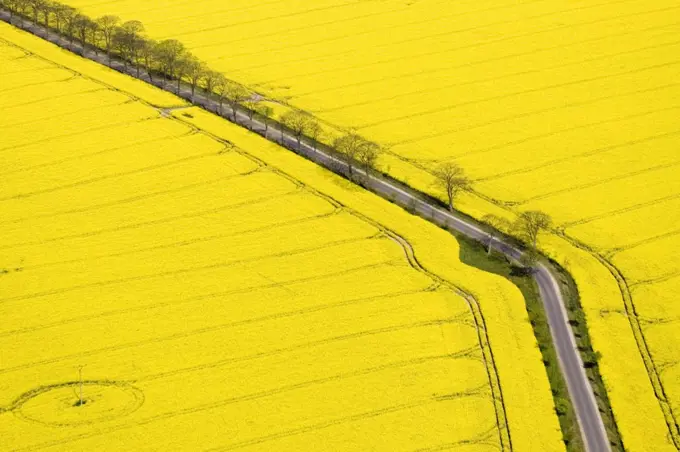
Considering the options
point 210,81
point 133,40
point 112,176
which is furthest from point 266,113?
point 133,40

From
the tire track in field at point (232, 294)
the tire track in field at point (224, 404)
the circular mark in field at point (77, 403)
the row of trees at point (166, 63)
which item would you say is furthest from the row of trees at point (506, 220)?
the circular mark in field at point (77, 403)

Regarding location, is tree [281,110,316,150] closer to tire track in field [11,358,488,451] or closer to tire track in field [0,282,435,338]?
tire track in field [0,282,435,338]

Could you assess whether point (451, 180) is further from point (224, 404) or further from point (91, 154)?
point (224, 404)

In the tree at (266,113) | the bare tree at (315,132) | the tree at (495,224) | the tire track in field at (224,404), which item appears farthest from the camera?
the tree at (266,113)

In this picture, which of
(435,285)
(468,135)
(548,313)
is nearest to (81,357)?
(435,285)

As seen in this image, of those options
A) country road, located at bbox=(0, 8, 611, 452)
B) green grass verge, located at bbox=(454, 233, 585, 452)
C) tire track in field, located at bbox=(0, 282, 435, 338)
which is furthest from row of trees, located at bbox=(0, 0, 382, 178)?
tire track in field, located at bbox=(0, 282, 435, 338)

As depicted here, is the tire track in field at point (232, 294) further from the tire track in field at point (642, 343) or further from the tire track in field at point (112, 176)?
the tire track in field at point (112, 176)
